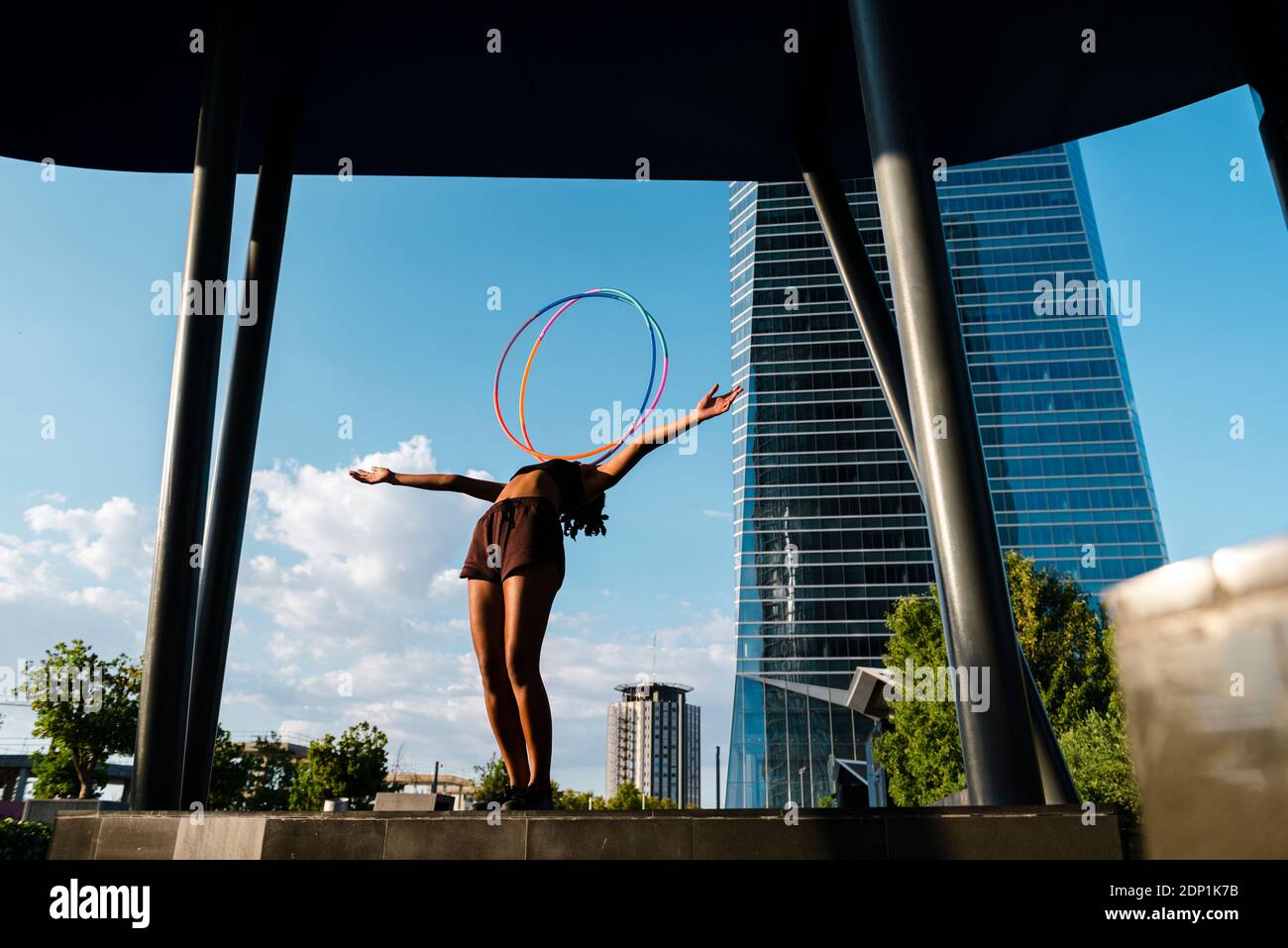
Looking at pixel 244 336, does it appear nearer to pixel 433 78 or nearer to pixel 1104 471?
pixel 433 78

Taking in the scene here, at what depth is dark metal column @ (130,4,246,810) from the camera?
626 cm

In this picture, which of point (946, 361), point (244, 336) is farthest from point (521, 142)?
point (946, 361)

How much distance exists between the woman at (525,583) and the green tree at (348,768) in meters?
44.4

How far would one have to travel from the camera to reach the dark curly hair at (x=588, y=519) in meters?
5.98

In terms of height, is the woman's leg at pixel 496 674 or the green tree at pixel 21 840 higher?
the woman's leg at pixel 496 674

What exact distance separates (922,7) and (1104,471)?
91.1 m

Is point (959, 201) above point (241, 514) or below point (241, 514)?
above

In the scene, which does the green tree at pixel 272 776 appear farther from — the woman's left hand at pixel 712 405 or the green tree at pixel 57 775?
the woman's left hand at pixel 712 405

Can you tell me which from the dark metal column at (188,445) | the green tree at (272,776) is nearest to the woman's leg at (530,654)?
the dark metal column at (188,445)

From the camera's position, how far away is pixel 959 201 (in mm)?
103562

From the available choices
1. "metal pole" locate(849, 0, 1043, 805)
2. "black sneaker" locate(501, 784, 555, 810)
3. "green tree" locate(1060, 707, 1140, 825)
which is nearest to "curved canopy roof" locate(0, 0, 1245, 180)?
"metal pole" locate(849, 0, 1043, 805)

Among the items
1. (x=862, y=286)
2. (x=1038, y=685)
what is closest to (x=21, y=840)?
(x=862, y=286)

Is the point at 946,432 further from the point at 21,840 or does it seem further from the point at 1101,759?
the point at 1101,759

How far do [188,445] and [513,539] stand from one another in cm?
327
